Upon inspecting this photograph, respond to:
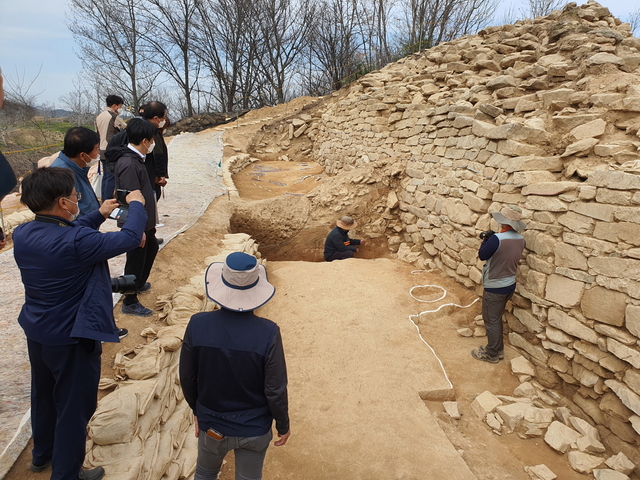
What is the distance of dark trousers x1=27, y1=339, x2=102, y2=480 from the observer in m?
2.20

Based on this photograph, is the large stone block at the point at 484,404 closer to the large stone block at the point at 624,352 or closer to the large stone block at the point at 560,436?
the large stone block at the point at 560,436

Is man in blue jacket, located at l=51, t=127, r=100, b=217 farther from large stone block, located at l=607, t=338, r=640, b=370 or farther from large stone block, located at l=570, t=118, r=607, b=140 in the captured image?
large stone block, located at l=570, t=118, r=607, b=140

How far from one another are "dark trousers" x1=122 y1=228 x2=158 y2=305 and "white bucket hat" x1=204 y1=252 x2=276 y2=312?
2.16 meters

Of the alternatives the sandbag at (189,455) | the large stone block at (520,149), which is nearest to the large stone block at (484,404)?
the sandbag at (189,455)

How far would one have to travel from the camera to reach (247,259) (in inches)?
85.0

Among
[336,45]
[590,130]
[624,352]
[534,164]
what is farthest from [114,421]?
[336,45]

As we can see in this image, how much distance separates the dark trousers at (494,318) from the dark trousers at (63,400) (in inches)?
166

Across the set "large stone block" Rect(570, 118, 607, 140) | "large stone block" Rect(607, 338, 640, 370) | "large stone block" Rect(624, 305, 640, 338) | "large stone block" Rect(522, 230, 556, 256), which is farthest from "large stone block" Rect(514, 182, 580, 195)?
"large stone block" Rect(607, 338, 640, 370)

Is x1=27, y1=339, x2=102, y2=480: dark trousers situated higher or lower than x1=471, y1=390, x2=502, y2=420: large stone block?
higher

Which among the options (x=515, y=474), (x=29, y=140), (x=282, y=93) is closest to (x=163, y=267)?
(x=515, y=474)

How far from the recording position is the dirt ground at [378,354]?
3484 mm

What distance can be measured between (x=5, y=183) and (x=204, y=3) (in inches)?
1036

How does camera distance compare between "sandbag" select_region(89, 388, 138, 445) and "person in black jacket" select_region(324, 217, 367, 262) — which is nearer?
"sandbag" select_region(89, 388, 138, 445)

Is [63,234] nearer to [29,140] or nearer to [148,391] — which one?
[148,391]
